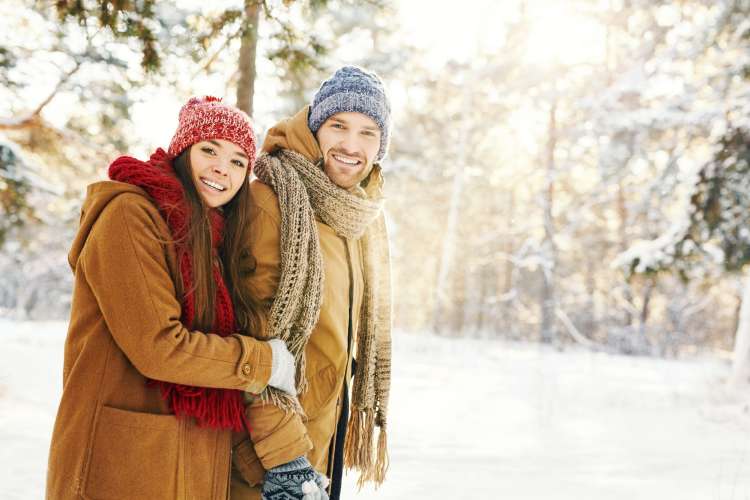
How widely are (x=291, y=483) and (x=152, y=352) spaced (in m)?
0.60

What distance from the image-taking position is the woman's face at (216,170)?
1990 mm

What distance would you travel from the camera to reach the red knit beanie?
2031mm

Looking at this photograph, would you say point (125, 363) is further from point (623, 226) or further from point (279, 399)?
point (623, 226)

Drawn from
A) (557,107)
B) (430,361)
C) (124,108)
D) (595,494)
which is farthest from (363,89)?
(557,107)

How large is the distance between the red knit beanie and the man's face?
333 mm

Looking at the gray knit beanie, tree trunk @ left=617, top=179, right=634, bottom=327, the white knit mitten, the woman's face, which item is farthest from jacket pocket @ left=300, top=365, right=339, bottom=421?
tree trunk @ left=617, top=179, right=634, bottom=327

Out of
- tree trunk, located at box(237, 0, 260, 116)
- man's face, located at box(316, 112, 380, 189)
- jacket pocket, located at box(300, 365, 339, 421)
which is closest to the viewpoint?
jacket pocket, located at box(300, 365, 339, 421)

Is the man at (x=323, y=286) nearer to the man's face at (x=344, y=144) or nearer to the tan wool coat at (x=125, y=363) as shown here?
the man's face at (x=344, y=144)

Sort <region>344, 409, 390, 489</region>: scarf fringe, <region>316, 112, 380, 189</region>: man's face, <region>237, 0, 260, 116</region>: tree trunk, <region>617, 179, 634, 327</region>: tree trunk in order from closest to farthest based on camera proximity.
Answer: <region>316, 112, 380, 189</region>: man's face → <region>344, 409, 390, 489</region>: scarf fringe → <region>237, 0, 260, 116</region>: tree trunk → <region>617, 179, 634, 327</region>: tree trunk

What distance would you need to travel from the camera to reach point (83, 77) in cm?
798

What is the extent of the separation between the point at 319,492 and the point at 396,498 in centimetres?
233

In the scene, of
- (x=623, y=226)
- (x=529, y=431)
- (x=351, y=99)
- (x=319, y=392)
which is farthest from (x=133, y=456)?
(x=623, y=226)

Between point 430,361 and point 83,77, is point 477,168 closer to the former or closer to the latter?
point 430,361

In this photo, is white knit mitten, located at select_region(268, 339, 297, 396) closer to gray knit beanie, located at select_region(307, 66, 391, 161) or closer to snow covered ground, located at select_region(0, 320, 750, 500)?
gray knit beanie, located at select_region(307, 66, 391, 161)
